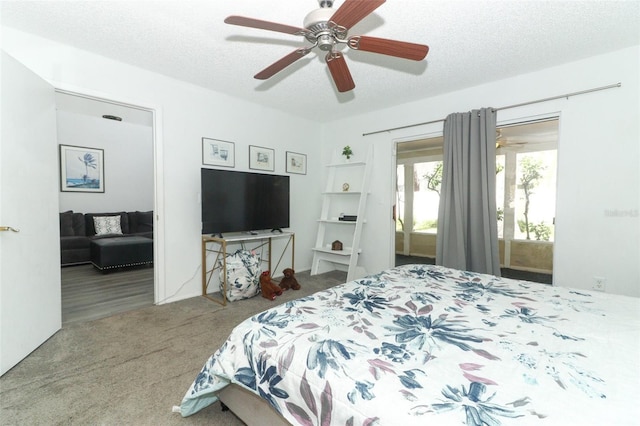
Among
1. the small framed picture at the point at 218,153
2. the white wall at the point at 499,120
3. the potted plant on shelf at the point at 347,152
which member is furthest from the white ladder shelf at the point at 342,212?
the small framed picture at the point at 218,153

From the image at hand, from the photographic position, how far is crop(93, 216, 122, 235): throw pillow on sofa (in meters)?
5.19

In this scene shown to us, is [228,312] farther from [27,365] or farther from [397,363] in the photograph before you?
[397,363]

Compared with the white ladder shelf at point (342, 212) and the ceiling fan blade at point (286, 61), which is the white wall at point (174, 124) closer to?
the white ladder shelf at point (342, 212)

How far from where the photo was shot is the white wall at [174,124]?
2463mm

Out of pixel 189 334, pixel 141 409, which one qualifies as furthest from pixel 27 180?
pixel 141 409

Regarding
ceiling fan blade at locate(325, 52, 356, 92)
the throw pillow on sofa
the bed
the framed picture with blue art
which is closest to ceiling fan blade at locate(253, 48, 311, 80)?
ceiling fan blade at locate(325, 52, 356, 92)

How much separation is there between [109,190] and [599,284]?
757cm

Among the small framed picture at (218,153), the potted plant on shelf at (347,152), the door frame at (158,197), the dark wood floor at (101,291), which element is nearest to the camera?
the dark wood floor at (101,291)

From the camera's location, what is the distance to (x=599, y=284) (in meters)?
2.59

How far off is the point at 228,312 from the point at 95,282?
2.31 m

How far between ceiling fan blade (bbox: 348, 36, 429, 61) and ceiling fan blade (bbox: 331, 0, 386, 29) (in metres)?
0.18

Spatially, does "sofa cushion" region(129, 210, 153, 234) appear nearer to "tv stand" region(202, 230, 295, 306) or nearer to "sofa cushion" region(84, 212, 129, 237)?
"sofa cushion" region(84, 212, 129, 237)

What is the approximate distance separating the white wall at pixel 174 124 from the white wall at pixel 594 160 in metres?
2.81

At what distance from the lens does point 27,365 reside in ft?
6.35
